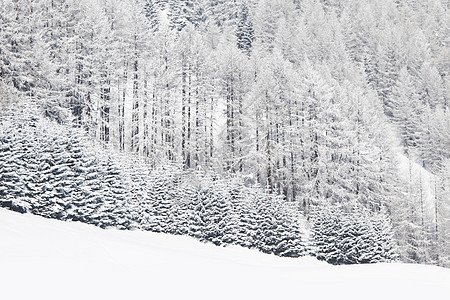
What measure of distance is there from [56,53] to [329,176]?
24501 mm

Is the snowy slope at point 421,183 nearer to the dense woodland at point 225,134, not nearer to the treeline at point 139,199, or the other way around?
the dense woodland at point 225,134

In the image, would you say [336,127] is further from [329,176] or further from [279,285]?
[279,285]

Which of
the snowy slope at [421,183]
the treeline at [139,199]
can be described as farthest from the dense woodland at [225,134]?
the snowy slope at [421,183]

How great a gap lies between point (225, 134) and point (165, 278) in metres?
35.7

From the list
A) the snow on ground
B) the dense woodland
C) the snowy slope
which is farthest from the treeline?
the snowy slope

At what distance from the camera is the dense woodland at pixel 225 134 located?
1875 centimetres

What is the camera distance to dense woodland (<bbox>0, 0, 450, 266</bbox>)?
18.8 meters

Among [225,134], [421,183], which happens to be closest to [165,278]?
[225,134]

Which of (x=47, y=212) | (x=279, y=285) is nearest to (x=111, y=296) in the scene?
(x=279, y=285)

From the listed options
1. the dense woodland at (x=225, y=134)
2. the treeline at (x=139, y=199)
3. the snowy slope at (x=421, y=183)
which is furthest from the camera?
the snowy slope at (x=421, y=183)

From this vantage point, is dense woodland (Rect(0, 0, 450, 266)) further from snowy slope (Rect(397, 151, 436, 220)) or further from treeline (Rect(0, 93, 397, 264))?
snowy slope (Rect(397, 151, 436, 220))

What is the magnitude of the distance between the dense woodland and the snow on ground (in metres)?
7.63

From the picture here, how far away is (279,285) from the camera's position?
7.34m

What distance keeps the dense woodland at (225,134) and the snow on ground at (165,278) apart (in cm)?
763
